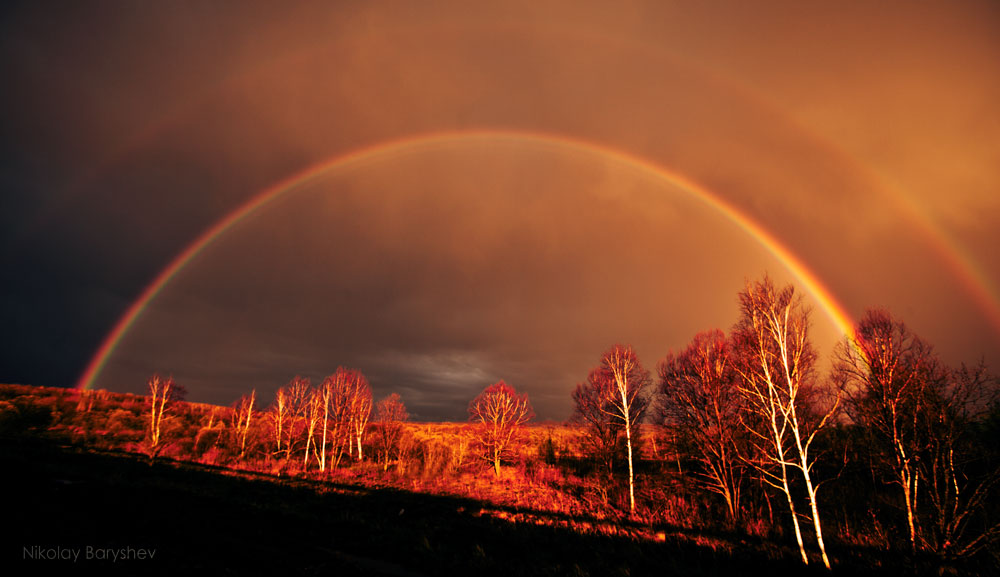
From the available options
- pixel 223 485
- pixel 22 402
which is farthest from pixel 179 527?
pixel 22 402

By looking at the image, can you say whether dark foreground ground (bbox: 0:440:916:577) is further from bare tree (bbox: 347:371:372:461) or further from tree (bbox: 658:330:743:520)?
bare tree (bbox: 347:371:372:461)

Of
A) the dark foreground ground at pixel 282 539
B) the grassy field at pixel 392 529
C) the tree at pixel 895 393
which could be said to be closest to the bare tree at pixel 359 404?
the grassy field at pixel 392 529

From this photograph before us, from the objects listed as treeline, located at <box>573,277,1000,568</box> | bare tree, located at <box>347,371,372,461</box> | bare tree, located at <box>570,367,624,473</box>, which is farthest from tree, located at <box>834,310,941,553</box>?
bare tree, located at <box>347,371,372,461</box>

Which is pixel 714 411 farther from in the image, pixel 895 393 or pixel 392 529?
pixel 392 529

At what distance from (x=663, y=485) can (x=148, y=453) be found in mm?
51236

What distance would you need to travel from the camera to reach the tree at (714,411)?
23516 millimetres

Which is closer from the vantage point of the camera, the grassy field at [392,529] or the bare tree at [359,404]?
the grassy field at [392,529]

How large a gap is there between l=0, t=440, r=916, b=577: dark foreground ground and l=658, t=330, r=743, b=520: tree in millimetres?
7424

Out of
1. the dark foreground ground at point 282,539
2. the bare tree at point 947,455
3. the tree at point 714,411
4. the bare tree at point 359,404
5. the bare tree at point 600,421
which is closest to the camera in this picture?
the dark foreground ground at point 282,539

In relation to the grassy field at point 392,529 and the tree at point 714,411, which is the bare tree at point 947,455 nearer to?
the grassy field at point 392,529

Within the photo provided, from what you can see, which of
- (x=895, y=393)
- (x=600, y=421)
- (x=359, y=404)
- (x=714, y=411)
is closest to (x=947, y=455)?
(x=895, y=393)

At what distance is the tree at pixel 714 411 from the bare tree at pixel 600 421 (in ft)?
18.6

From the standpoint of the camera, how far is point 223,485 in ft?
74.1

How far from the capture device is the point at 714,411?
2550cm
